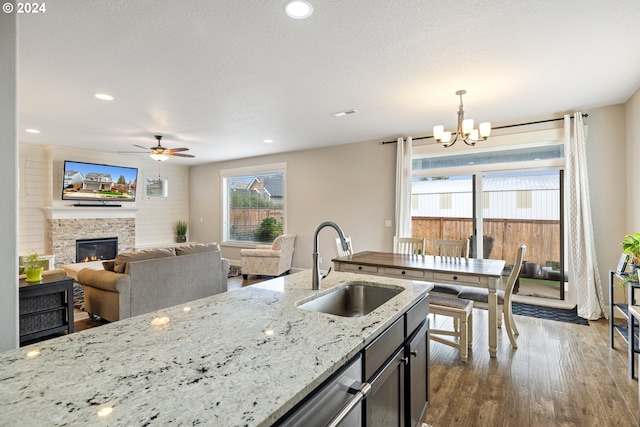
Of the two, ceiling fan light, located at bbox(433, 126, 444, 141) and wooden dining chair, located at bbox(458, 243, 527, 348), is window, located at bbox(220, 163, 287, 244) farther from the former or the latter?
wooden dining chair, located at bbox(458, 243, 527, 348)

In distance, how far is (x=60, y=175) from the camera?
6.32 metres

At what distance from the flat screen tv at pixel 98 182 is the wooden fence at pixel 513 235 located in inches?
265

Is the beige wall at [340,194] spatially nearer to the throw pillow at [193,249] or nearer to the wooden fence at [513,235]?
the wooden fence at [513,235]

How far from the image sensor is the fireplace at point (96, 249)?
653 centimetres

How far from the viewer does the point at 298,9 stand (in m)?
2.09

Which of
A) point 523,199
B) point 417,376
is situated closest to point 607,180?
point 523,199

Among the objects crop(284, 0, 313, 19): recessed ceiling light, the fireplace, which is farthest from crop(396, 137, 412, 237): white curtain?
the fireplace

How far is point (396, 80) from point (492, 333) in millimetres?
2589

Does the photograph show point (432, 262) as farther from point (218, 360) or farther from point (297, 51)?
point (218, 360)

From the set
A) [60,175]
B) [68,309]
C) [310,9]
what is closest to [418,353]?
[310,9]

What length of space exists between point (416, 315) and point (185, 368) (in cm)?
119

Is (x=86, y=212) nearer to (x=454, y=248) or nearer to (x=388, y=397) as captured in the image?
(x=454, y=248)

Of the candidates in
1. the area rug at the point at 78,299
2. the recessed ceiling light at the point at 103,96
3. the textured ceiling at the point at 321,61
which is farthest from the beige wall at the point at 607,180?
the area rug at the point at 78,299

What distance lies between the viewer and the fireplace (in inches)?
257
